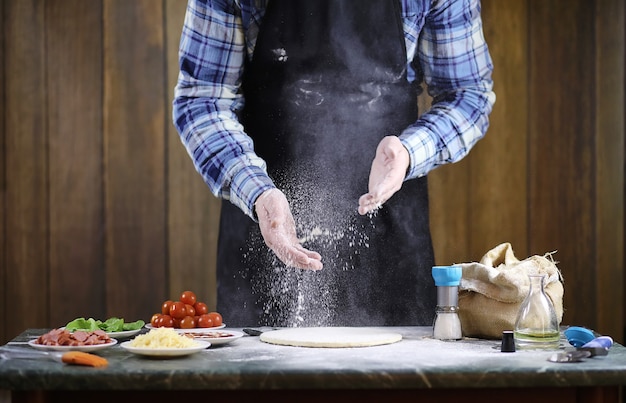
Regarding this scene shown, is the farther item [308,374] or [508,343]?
[508,343]

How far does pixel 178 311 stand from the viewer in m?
2.44

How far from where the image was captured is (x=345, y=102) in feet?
9.55

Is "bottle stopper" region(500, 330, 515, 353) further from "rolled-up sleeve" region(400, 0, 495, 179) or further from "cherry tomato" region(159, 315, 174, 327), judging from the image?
"rolled-up sleeve" region(400, 0, 495, 179)

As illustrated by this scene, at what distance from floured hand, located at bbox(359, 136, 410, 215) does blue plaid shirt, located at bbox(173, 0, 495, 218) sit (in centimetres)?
4

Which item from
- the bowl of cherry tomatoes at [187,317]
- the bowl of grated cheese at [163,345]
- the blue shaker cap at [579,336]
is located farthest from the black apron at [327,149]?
the bowl of grated cheese at [163,345]

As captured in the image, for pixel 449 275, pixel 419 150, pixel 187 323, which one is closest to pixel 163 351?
pixel 187 323

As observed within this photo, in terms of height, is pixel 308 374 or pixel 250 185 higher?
pixel 250 185

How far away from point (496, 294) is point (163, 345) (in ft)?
2.68

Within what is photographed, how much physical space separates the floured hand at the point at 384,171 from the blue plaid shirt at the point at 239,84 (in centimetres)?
4

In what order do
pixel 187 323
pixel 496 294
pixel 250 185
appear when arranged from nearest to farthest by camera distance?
pixel 496 294
pixel 187 323
pixel 250 185

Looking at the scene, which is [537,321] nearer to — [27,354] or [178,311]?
[178,311]

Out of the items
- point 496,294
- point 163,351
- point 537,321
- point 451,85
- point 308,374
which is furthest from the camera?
point 451,85

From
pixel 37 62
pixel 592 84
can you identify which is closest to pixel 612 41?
pixel 592 84

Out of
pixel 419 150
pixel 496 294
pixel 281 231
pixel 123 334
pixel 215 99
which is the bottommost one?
pixel 123 334
